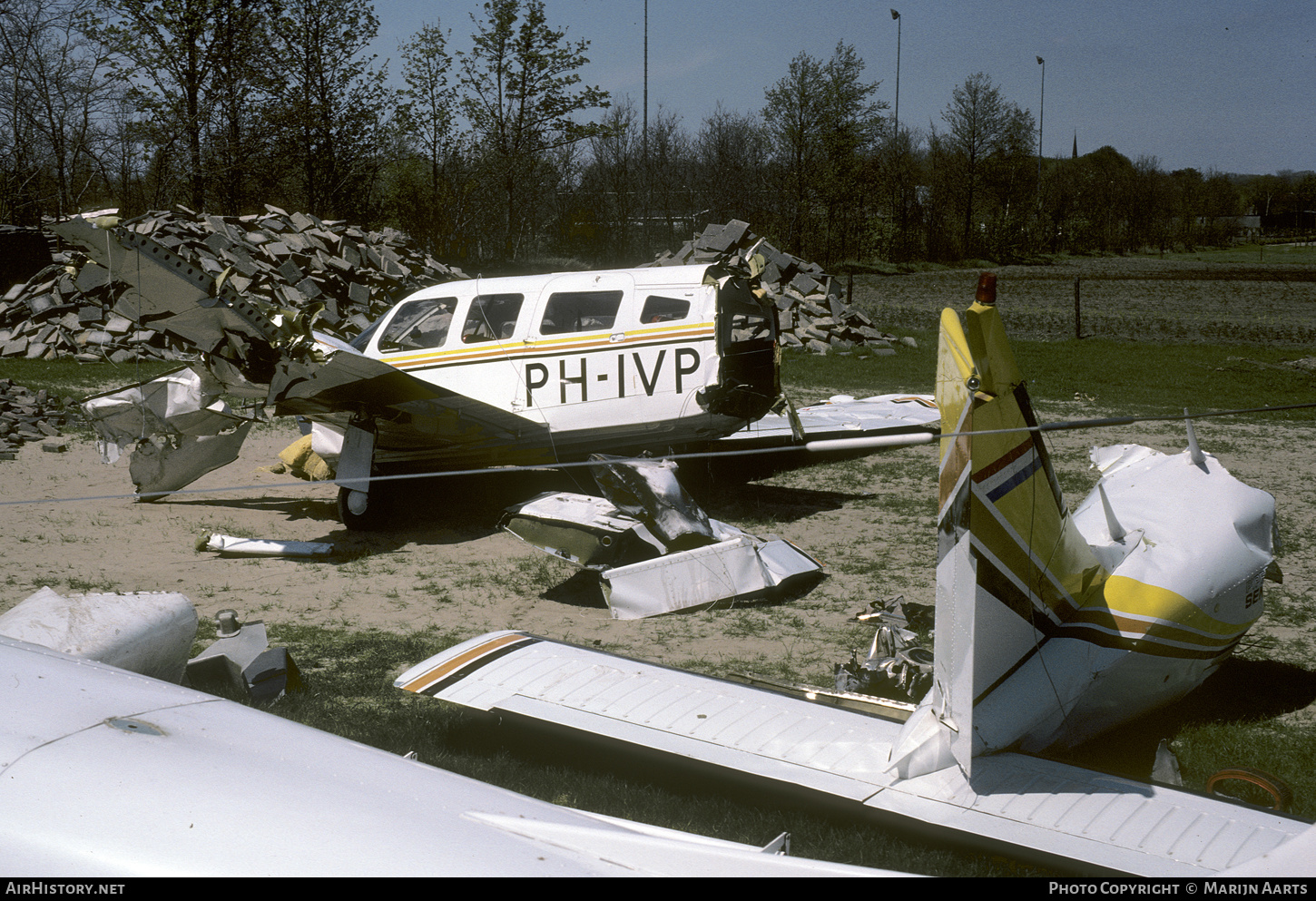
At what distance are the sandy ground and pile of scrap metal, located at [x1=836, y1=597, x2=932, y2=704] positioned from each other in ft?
1.33

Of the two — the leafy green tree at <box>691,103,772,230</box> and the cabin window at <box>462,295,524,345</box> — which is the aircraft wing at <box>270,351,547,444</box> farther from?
the leafy green tree at <box>691,103,772,230</box>

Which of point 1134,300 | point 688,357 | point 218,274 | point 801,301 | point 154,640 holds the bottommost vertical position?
point 154,640

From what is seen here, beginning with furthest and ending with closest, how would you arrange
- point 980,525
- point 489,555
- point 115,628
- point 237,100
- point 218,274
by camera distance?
point 237,100
point 218,274
point 489,555
point 115,628
point 980,525

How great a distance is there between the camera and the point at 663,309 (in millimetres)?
9281

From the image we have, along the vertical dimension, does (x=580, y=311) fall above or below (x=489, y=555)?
above

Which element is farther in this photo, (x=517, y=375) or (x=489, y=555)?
(x=517, y=375)

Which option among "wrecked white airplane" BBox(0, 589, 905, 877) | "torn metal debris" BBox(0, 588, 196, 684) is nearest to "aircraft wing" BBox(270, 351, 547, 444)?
"torn metal debris" BBox(0, 588, 196, 684)

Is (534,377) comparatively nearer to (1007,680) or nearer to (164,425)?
(164,425)

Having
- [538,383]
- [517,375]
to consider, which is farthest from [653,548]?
[517,375]

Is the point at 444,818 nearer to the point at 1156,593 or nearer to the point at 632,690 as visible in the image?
the point at 632,690

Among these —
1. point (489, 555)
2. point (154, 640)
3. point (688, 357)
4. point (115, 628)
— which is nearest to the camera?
point (115, 628)

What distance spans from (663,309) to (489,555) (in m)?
2.85

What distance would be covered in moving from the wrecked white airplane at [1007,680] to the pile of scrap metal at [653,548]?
1.95 metres

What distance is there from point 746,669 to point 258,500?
6.84 meters
